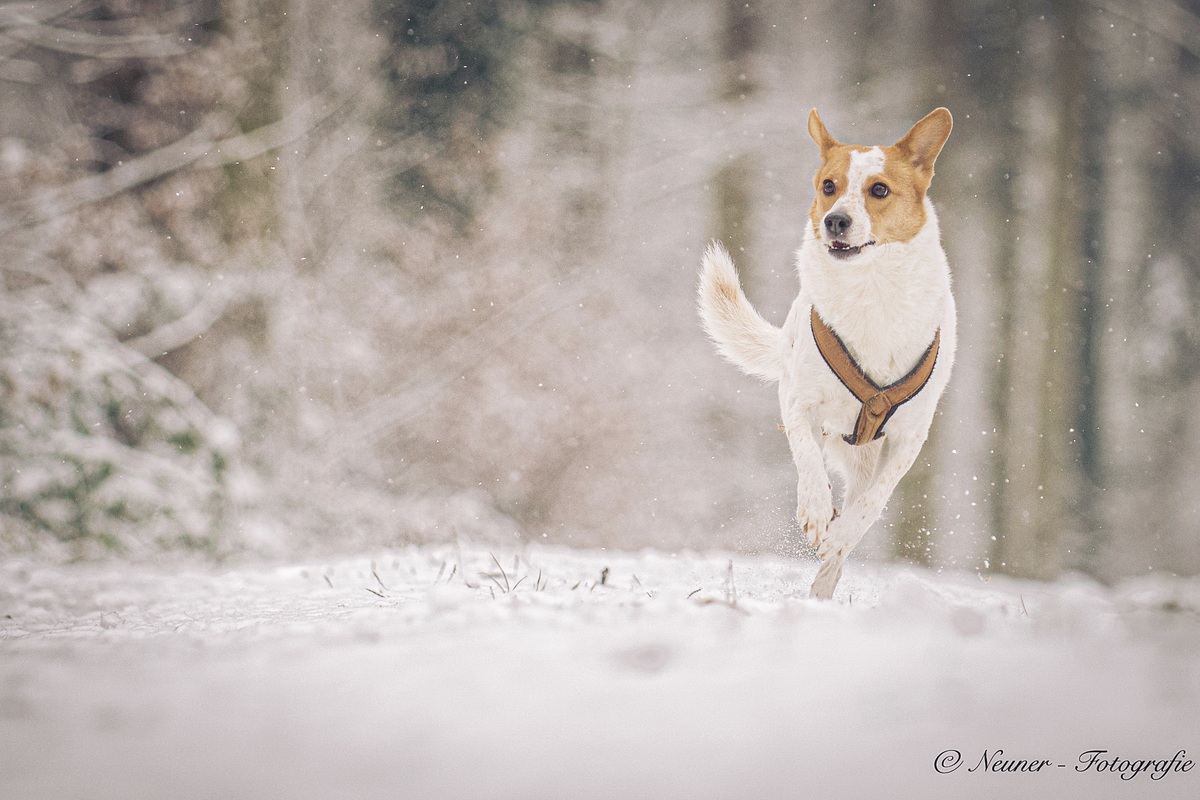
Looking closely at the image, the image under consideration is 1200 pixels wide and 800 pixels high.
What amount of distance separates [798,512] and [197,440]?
3338 millimetres

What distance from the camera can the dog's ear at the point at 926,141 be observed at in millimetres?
2295

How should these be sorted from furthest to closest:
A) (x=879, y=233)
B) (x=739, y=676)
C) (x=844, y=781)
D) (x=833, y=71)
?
→ (x=833, y=71) < (x=879, y=233) < (x=739, y=676) < (x=844, y=781)

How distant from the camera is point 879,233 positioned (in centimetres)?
231

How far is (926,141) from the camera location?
2.34 metres

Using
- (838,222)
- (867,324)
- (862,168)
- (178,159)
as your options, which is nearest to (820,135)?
(862,168)

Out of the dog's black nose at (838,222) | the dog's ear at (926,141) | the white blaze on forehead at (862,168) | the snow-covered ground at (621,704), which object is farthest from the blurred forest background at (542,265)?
the dog's black nose at (838,222)

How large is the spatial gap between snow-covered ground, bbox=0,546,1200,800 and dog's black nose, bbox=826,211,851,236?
1.09m

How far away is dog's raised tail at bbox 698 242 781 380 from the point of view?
3.03 metres

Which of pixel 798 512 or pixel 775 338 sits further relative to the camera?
pixel 775 338

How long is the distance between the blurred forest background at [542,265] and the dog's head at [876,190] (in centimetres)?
288

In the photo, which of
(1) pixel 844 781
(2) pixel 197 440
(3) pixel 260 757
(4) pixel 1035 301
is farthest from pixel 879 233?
(2) pixel 197 440

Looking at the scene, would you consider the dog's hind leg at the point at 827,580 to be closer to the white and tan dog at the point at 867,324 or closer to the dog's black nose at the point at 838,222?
the white and tan dog at the point at 867,324

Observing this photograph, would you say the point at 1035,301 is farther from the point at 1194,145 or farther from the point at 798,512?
the point at 798,512

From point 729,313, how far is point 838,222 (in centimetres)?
88
